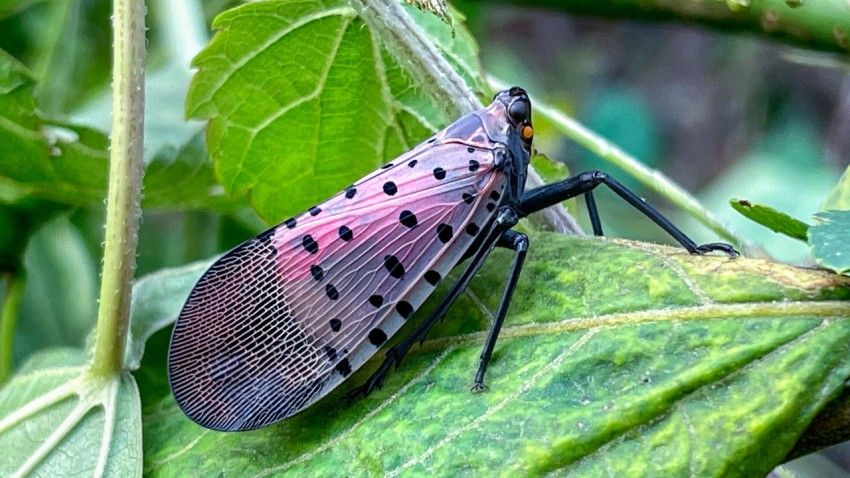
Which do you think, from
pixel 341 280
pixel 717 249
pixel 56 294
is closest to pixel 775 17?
pixel 717 249

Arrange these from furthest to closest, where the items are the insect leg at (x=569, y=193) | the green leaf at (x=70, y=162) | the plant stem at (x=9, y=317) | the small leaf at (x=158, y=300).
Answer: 1. the plant stem at (x=9, y=317)
2. the green leaf at (x=70, y=162)
3. the small leaf at (x=158, y=300)
4. the insect leg at (x=569, y=193)

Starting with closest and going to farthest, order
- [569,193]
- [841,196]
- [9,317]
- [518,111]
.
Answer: [841,196]
[569,193]
[518,111]
[9,317]

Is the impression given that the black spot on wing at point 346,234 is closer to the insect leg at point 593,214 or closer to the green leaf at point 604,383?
the green leaf at point 604,383

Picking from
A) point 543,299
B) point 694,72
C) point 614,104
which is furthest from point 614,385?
point 694,72

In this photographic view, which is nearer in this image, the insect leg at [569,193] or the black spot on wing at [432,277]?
the black spot on wing at [432,277]

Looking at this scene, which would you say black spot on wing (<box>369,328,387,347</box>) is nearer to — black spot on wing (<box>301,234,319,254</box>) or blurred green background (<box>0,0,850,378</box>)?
black spot on wing (<box>301,234,319,254</box>)

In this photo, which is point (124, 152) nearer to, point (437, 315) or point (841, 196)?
point (437, 315)

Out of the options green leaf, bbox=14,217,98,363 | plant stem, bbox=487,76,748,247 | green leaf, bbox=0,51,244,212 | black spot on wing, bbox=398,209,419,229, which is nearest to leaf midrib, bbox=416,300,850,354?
black spot on wing, bbox=398,209,419,229

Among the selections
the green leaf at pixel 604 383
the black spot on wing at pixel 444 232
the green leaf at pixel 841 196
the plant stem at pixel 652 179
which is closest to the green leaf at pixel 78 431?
the green leaf at pixel 604 383
